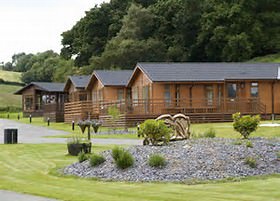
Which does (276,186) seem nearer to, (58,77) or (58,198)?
(58,198)

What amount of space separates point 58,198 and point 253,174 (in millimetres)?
5453

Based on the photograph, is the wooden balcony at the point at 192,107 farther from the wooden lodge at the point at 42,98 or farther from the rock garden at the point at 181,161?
the rock garden at the point at 181,161

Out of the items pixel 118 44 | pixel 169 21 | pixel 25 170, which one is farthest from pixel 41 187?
pixel 169 21

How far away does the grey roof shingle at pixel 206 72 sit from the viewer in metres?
48.0

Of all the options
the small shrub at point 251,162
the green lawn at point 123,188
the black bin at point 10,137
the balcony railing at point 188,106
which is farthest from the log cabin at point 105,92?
the small shrub at point 251,162

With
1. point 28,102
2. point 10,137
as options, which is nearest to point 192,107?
point 10,137

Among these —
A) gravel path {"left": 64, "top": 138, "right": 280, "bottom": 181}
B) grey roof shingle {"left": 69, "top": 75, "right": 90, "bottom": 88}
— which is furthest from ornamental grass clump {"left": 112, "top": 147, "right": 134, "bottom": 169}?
grey roof shingle {"left": 69, "top": 75, "right": 90, "bottom": 88}

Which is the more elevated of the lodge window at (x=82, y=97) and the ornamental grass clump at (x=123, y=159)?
the lodge window at (x=82, y=97)

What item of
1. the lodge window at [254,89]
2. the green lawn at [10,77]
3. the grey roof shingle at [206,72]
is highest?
the green lawn at [10,77]

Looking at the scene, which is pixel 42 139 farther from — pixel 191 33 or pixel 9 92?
pixel 9 92

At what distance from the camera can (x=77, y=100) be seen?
64438mm

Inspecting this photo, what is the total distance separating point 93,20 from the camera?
92.4 m

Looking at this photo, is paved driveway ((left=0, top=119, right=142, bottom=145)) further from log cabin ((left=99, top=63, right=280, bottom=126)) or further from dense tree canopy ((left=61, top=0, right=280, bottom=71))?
dense tree canopy ((left=61, top=0, right=280, bottom=71))

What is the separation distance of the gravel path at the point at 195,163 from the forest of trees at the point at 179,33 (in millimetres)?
54800
